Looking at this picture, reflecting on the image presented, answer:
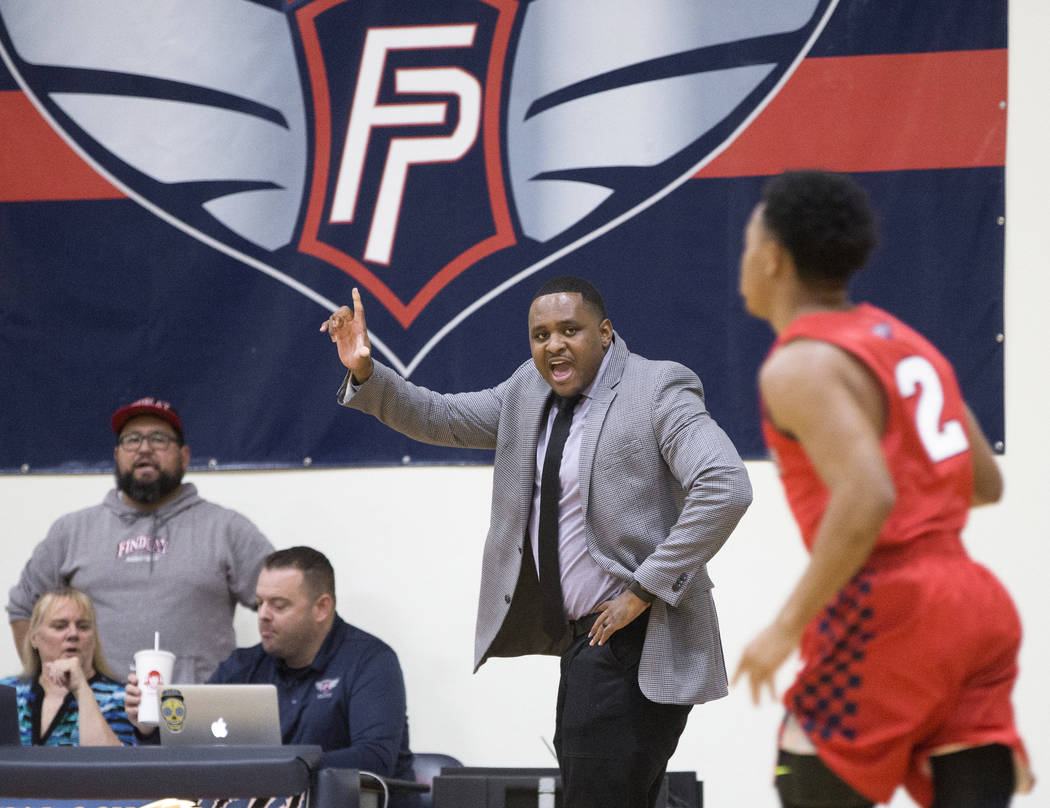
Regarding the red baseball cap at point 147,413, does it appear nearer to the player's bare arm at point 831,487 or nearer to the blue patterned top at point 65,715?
the blue patterned top at point 65,715

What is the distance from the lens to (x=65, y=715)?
426 cm

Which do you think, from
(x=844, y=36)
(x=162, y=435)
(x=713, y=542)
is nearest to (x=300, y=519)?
(x=162, y=435)

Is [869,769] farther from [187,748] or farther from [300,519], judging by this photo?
[300,519]

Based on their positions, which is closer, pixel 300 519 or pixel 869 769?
pixel 869 769

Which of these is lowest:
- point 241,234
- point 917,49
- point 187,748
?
point 187,748

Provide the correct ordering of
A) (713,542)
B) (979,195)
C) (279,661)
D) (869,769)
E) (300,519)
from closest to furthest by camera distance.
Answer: (869,769) → (713,542) → (279,661) → (979,195) → (300,519)

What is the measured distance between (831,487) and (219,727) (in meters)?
2.43

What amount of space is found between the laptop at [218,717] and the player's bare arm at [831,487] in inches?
87.1

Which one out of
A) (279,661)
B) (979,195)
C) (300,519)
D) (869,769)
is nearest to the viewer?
(869,769)

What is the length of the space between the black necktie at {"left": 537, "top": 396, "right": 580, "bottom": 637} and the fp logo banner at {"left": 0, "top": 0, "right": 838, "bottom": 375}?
178 cm

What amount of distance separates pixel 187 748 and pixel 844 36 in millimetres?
3410

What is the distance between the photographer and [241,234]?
5.28m

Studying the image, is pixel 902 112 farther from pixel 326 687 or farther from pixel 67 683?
pixel 67 683

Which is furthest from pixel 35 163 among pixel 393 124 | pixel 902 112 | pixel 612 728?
pixel 612 728
